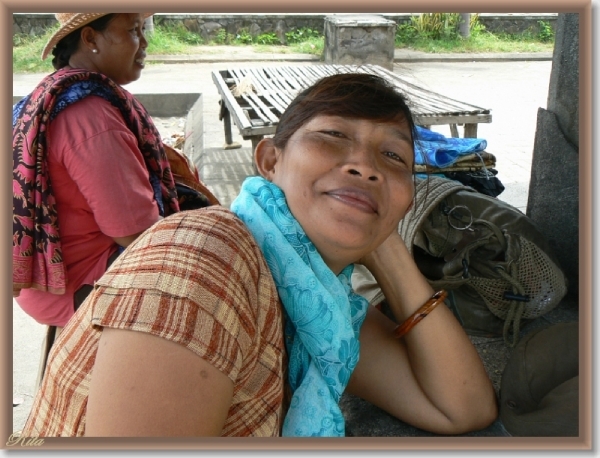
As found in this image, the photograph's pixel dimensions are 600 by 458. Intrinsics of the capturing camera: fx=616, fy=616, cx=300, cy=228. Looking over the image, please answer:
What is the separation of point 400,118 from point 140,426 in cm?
92

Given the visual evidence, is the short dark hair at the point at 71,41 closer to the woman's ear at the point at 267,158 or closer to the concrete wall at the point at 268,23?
the woman's ear at the point at 267,158

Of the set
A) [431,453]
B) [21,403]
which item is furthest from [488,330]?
[21,403]

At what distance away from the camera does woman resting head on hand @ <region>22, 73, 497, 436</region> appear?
3.16ft

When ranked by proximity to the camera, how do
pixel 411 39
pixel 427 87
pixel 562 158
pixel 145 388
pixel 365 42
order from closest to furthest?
pixel 145 388, pixel 562 158, pixel 427 87, pixel 365 42, pixel 411 39

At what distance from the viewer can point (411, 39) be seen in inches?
445

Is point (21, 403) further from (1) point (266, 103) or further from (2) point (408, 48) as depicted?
(2) point (408, 48)

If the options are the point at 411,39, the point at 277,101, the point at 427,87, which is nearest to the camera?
the point at 277,101

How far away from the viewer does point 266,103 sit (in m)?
4.67

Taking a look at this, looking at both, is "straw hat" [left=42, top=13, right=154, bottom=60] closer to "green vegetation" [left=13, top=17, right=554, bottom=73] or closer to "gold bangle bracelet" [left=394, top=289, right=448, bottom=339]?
"gold bangle bracelet" [left=394, top=289, right=448, bottom=339]

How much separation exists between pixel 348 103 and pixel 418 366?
693 millimetres

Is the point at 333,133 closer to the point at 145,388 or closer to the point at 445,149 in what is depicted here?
the point at 145,388

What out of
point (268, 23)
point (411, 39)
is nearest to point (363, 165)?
point (411, 39)

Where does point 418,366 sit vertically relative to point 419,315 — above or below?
below

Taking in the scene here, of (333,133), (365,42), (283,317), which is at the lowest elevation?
(283,317)
